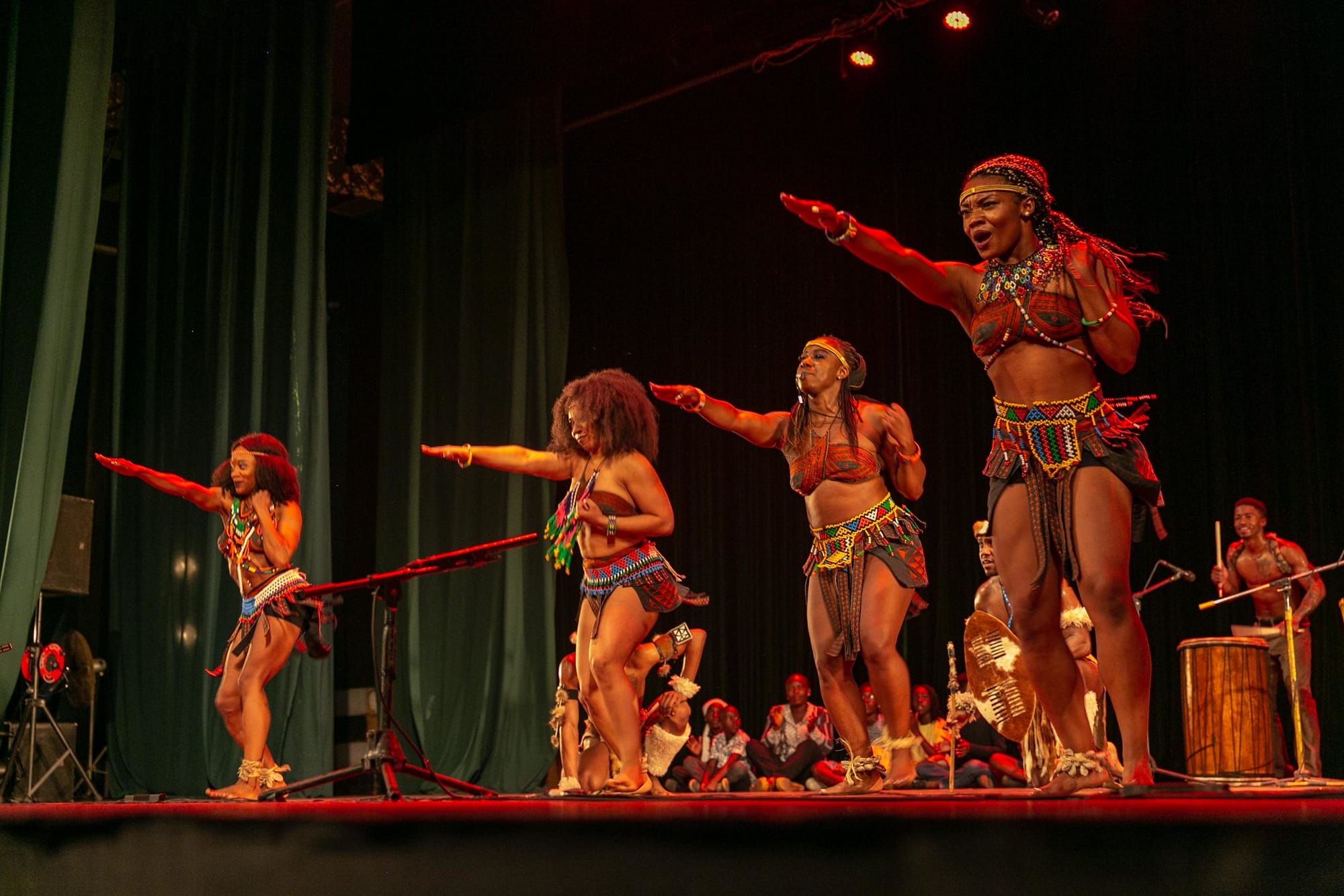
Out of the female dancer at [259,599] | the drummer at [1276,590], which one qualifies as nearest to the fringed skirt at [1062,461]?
the female dancer at [259,599]

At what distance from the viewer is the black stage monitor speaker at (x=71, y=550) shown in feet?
31.5

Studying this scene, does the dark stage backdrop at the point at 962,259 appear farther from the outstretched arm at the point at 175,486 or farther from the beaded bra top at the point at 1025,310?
the beaded bra top at the point at 1025,310

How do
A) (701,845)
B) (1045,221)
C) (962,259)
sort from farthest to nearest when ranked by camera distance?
1. (962,259)
2. (1045,221)
3. (701,845)

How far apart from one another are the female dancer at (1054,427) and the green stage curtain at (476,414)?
771cm

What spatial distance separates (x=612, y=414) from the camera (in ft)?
18.6

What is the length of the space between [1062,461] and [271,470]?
4.57 metres

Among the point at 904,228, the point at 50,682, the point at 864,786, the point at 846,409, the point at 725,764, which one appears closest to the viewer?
the point at 864,786

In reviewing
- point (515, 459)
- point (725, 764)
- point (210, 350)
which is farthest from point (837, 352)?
point (210, 350)

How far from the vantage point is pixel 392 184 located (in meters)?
12.6

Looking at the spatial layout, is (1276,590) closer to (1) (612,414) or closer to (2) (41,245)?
(1) (612,414)

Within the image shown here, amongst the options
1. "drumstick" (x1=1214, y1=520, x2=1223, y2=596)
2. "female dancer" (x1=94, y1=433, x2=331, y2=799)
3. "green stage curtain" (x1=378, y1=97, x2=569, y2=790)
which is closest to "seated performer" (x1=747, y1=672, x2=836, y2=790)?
"green stage curtain" (x1=378, y1=97, x2=569, y2=790)

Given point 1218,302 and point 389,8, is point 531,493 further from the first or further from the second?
point 1218,302

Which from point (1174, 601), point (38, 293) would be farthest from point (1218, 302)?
point (38, 293)

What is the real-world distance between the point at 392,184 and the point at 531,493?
3.32 metres
